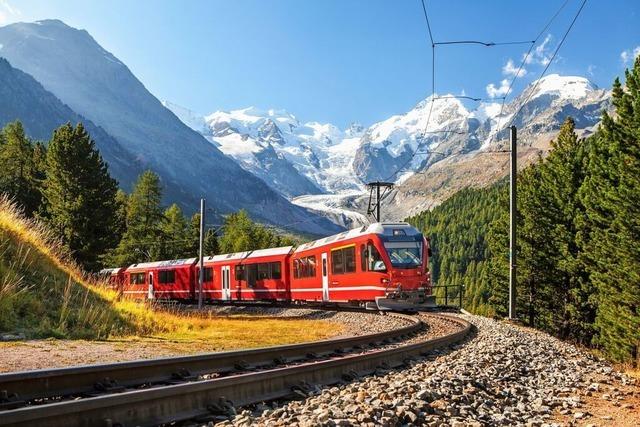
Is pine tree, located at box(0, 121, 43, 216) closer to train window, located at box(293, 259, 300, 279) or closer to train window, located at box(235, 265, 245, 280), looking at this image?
train window, located at box(235, 265, 245, 280)

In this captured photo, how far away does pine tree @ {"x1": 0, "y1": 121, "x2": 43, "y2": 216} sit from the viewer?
4772 centimetres

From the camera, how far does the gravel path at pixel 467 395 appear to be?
5688 mm

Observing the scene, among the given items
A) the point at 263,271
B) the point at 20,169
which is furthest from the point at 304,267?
the point at 20,169

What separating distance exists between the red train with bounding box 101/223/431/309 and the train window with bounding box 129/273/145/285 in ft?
33.6

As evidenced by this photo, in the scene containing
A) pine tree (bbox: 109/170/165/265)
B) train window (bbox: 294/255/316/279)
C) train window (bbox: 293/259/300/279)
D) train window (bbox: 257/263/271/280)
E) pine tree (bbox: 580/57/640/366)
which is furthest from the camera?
pine tree (bbox: 109/170/165/265)

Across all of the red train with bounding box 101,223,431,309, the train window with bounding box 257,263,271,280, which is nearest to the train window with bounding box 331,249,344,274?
the red train with bounding box 101,223,431,309

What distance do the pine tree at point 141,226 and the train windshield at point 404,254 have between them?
165 ft

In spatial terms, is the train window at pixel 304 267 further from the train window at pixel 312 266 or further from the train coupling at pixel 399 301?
the train coupling at pixel 399 301

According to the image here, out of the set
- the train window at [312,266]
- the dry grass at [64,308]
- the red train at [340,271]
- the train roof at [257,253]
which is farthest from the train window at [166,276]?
the dry grass at [64,308]

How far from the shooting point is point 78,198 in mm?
40781

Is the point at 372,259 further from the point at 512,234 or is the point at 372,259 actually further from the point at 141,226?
the point at 141,226

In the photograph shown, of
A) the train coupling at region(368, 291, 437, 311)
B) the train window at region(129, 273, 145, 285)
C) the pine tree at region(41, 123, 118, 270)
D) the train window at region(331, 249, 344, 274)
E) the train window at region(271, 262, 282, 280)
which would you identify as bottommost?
the train window at region(129, 273, 145, 285)

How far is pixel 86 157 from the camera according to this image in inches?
1679

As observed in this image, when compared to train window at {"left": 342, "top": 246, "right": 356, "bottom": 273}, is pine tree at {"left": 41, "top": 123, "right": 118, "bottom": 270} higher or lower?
higher
